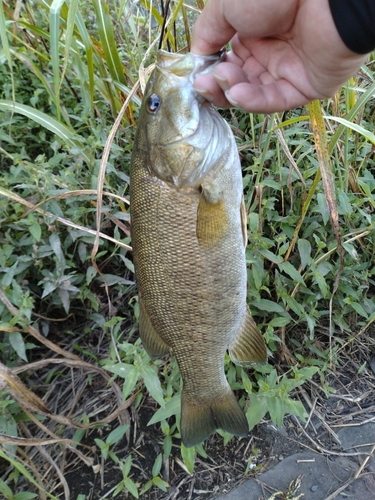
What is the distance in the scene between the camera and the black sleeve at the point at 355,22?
117 centimetres

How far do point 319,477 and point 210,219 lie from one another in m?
1.51

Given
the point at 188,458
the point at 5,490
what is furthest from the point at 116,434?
the point at 5,490

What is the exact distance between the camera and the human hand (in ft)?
4.27

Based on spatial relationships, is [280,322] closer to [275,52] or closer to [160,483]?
[160,483]

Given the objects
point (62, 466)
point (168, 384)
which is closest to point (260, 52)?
point (168, 384)

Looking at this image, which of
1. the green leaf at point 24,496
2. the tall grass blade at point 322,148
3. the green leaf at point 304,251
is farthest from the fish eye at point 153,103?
the green leaf at point 24,496

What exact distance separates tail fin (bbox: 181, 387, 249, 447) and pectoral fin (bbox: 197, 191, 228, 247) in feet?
2.31

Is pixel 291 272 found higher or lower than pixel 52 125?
lower

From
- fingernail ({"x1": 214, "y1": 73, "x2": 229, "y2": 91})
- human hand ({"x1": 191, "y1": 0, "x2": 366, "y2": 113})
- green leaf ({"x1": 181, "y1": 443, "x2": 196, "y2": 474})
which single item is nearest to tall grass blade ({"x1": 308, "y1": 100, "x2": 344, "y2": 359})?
human hand ({"x1": 191, "y1": 0, "x2": 366, "y2": 113})

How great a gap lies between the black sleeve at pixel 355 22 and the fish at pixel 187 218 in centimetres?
44

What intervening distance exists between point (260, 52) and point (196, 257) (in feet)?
2.91

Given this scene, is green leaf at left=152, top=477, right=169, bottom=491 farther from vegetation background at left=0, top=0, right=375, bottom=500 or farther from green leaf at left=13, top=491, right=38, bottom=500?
green leaf at left=13, top=491, right=38, bottom=500

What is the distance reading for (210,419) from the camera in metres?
1.65

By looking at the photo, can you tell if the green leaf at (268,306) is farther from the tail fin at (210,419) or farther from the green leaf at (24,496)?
the green leaf at (24,496)
